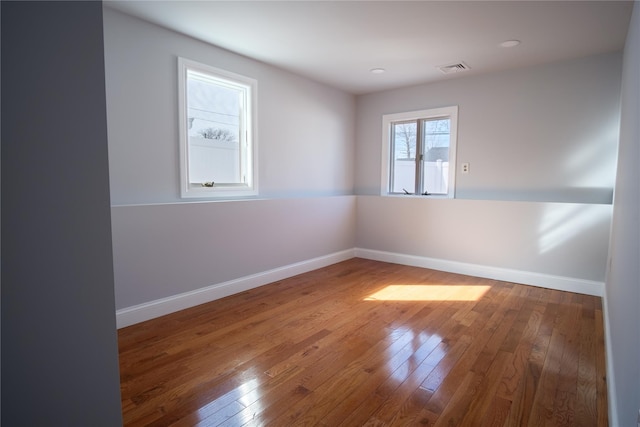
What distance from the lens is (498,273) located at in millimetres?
4141

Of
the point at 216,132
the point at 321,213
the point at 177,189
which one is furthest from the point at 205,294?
the point at 321,213

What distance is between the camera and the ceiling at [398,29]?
2641 mm

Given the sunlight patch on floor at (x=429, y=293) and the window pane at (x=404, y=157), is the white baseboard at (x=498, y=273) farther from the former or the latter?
the window pane at (x=404, y=157)

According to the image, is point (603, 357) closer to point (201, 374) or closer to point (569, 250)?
point (569, 250)

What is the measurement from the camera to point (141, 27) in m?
2.90

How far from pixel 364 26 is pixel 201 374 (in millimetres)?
2930

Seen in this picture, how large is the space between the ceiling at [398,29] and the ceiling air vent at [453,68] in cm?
8

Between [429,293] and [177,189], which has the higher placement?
[177,189]

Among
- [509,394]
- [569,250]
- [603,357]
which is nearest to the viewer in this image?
[509,394]

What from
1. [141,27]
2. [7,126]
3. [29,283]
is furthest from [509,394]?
[141,27]

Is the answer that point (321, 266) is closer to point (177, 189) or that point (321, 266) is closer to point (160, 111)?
point (177, 189)

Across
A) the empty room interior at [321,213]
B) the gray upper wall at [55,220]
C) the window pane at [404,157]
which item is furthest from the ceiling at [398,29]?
the gray upper wall at [55,220]

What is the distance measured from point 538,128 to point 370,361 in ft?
11.1

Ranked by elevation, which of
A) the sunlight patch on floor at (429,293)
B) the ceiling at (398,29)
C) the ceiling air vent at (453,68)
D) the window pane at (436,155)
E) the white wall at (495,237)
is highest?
the ceiling air vent at (453,68)
